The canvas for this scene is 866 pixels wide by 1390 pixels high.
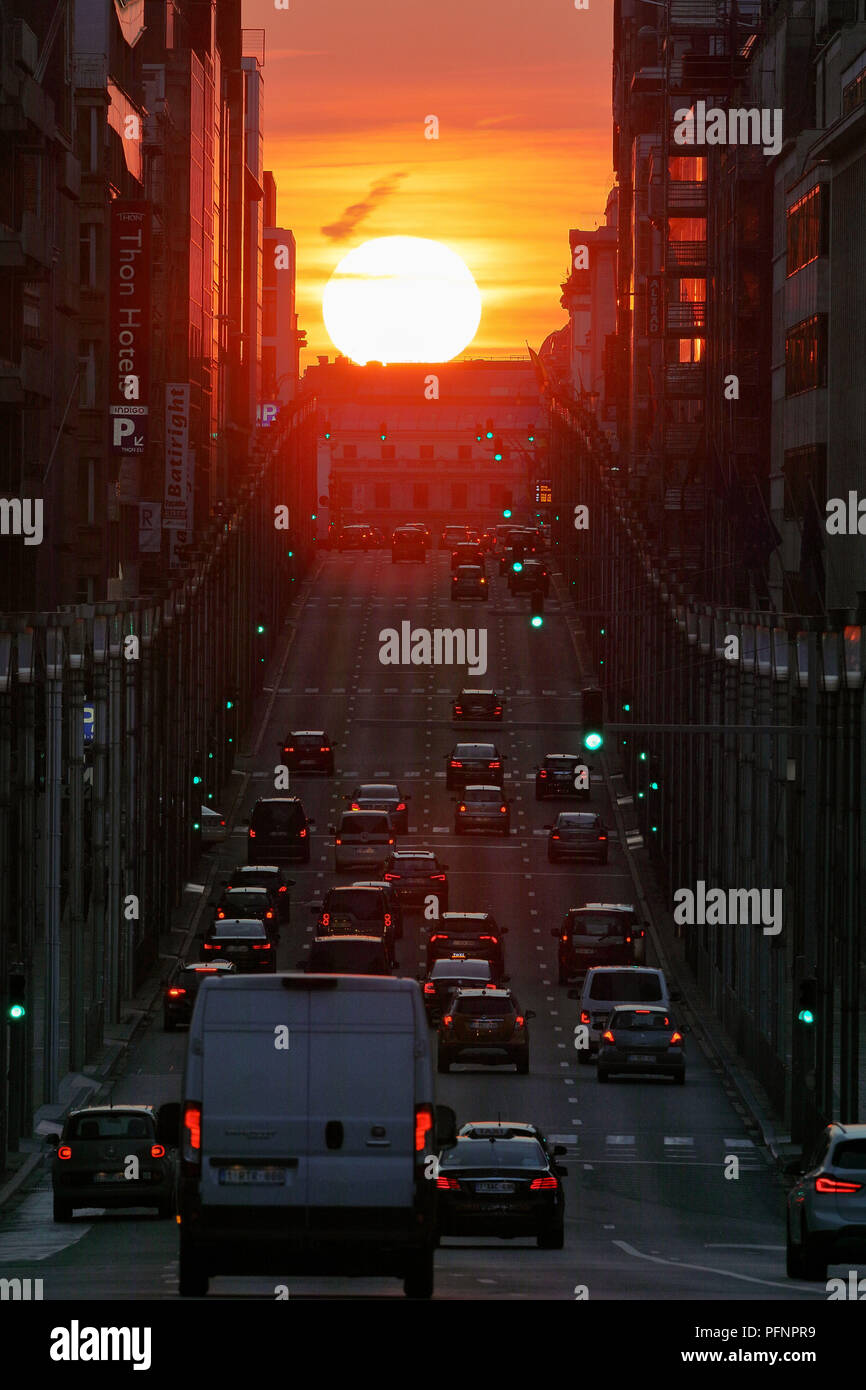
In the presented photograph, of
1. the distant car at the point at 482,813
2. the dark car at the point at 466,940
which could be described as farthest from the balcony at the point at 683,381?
the dark car at the point at 466,940

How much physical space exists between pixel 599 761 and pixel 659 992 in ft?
148

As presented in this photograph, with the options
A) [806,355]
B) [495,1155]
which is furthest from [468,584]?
[495,1155]

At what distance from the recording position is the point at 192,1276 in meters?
17.7

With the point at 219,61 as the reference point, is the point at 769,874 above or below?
below

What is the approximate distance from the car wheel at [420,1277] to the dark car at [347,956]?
30.2 meters

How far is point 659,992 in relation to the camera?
46281 millimetres

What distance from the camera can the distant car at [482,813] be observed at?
248 ft

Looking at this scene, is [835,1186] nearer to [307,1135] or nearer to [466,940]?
[307,1135]

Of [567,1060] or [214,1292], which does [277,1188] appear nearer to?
[214,1292]

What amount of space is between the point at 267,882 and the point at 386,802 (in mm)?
13593

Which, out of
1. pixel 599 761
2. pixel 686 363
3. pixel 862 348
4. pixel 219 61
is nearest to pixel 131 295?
pixel 599 761

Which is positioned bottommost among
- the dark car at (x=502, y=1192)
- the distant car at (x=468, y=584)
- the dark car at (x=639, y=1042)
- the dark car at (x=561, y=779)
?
the dark car at (x=639, y=1042)

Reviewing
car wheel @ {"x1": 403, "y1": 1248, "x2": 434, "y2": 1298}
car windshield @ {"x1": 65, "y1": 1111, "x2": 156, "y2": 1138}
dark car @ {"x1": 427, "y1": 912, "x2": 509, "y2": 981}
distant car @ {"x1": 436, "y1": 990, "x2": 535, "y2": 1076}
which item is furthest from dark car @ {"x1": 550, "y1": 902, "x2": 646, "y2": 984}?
car wheel @ {"x1": 403, "y1": 1248, "x2": 434, "y2": 1298}

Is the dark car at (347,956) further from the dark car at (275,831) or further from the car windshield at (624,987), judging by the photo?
the dark car at (275,831)
